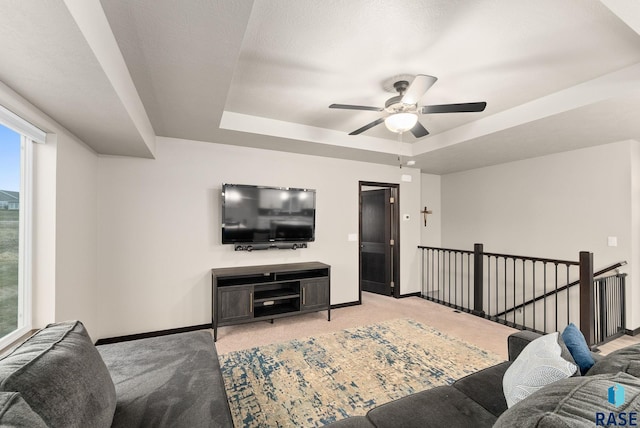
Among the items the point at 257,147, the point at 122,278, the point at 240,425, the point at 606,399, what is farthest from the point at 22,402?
the point at 257,147

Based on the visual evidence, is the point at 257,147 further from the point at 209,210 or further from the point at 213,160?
the point at 209,210

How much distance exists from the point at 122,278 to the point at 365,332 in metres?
2.93

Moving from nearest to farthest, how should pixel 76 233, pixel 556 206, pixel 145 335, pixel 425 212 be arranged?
pixel 76 233
pixel 145 335
pixel 556 206
pixel 425 212

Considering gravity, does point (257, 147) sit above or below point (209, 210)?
above

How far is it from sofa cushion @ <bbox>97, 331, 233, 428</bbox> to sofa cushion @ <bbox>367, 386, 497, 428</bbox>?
2.29 feet

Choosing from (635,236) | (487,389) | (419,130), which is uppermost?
(419,130)

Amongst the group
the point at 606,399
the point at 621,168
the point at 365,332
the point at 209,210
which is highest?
the point at 621,168

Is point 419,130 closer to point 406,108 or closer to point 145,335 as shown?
point 406,108

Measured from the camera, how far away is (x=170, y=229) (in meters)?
3.46

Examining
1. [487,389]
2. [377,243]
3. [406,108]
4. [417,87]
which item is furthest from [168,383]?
[377,243]

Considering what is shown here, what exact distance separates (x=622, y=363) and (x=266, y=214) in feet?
11.0

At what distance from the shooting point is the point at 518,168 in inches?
178

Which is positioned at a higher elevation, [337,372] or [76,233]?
[76,233]

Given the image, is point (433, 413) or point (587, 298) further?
point (587, 298)
